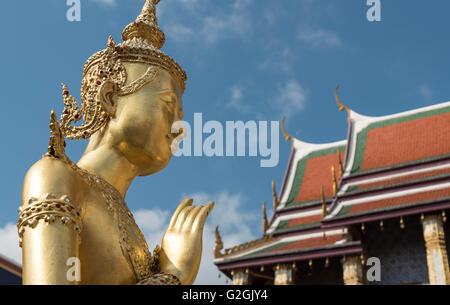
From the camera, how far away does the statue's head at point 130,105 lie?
2.94m

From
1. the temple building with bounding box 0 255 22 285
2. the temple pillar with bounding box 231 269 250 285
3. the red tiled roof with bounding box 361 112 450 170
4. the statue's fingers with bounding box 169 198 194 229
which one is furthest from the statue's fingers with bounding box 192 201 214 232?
the red tiled roof with bounding box 361 112 450 170

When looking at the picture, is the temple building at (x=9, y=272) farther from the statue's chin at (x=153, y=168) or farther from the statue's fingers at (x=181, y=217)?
the statue's fingers at (x=181, y=217)

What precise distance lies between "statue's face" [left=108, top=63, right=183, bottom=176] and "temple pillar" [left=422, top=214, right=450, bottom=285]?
10.2 metres

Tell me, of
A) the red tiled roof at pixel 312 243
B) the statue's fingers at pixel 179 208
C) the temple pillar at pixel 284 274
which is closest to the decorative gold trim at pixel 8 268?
the statue's fingers at pixel 179 208

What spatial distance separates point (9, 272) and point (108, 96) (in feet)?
9.85

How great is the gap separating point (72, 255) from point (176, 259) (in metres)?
0.63

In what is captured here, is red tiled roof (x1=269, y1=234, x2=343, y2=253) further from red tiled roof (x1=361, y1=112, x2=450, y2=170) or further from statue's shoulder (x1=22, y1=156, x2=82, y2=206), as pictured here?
statue's shoulder (x1=22, y1=156, x2=82, y2=206)

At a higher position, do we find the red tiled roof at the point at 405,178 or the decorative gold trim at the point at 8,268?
the red tiled roof at the point at 405,178

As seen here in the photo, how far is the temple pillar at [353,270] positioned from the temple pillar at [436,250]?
169cm

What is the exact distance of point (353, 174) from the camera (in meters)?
15.3

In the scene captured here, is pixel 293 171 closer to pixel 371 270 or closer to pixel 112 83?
pixel 371 270

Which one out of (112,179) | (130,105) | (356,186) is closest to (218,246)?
(356,186)
